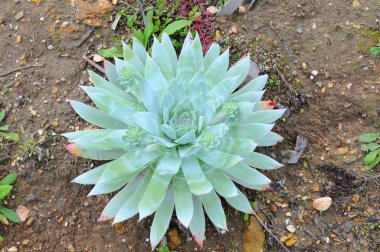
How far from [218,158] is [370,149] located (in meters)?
1.12

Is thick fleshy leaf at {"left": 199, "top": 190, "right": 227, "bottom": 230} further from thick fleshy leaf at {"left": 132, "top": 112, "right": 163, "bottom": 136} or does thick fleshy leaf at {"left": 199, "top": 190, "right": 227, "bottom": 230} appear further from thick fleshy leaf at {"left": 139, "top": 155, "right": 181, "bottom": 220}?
thick fleshy leaf at {"left": 132, "top": 112, "right": 163, "bottom": 136}

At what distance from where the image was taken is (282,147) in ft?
9.27

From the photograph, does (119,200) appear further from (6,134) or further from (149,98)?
(6,134)

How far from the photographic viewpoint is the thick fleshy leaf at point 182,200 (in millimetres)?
2113

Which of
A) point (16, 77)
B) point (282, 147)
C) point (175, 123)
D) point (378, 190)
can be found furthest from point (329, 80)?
point (16, 77)

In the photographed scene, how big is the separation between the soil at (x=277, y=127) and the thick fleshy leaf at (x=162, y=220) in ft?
1.30

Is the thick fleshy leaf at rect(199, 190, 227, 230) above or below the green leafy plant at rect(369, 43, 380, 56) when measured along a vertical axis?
below

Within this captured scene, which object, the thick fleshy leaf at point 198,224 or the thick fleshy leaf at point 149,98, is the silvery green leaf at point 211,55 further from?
the thick fleshy leaf at point 198,224

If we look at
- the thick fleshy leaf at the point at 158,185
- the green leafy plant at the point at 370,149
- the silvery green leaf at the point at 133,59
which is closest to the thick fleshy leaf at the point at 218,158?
the thick fleshy leaf at the point at 158,185

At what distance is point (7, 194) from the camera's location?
2750 millimetres

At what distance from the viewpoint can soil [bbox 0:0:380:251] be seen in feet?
8.70

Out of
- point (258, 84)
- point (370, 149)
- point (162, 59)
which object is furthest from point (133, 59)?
point (370, 149)

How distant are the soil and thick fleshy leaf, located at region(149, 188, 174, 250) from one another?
0.40 m

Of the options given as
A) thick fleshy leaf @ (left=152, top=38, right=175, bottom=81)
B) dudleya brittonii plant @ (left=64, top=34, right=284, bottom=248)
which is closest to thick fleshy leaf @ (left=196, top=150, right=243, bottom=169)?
dudleya brittonii plant @ (left=64, top=34, right=284, bottom=248)
